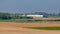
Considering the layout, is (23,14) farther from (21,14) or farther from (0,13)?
(0,13)

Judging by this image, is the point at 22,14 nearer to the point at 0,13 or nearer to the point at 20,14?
the point at 20,14

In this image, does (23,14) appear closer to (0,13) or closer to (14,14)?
(14,14)

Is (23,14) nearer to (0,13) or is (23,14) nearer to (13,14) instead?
(13,14)

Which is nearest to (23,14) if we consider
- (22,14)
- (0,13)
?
(22,14)

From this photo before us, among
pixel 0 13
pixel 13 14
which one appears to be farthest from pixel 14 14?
pixel 0 13

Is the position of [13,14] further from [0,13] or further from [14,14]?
[0,13]

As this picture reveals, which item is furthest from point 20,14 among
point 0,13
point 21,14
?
point 0,13
